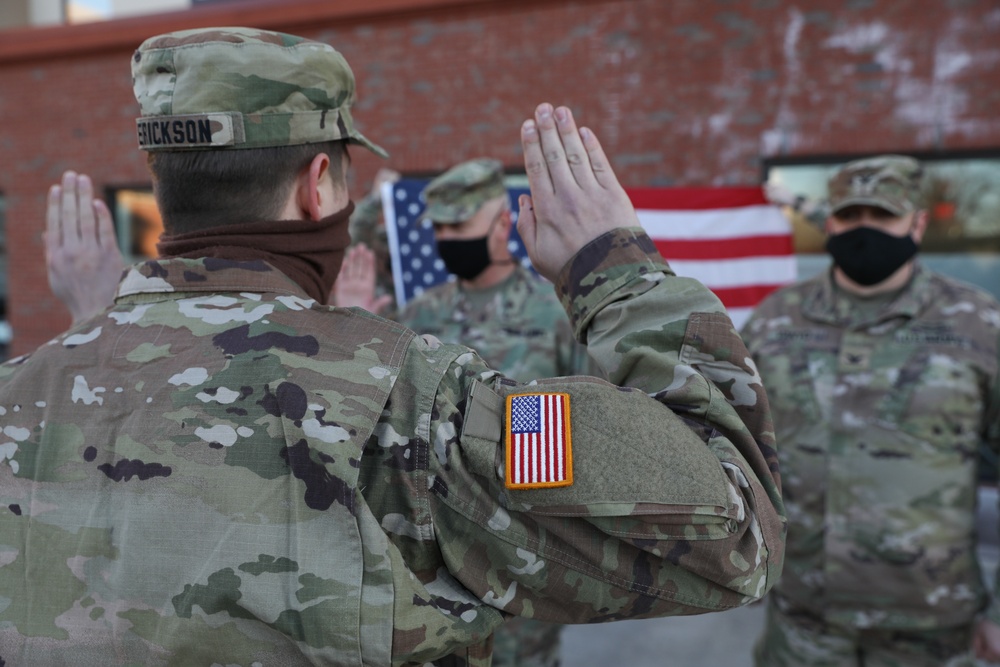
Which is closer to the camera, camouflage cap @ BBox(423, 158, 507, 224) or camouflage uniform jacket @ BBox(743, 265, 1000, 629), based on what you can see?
camouflage uniform jacket @ BBox(743, 265, 1000, 629)

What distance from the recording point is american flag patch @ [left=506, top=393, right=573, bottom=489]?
0.86 meters

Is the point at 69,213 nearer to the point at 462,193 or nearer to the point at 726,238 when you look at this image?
the point at 462,193

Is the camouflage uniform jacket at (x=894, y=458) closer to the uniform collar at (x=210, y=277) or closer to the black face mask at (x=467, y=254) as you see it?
the black face mask at (x=467, y=254)

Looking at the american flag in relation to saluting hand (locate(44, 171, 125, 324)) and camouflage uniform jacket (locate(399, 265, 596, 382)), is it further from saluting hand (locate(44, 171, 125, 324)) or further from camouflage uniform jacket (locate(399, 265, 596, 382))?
saluting hand (locate(44, 171, 125, 324))

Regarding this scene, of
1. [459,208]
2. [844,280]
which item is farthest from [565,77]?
[844,280]

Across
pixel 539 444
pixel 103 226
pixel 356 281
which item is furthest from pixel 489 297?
pixel 539 444

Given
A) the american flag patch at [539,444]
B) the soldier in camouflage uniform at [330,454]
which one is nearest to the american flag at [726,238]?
the soldier in camouflage uniform at [330,454]

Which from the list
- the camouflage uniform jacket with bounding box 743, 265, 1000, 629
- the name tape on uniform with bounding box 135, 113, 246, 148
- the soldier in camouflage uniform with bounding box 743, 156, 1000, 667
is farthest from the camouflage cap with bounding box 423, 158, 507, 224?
the name tape on uniform with bounding box 135, 113, 246, 148

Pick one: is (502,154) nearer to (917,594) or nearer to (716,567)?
(917,594)

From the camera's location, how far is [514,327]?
2820mm

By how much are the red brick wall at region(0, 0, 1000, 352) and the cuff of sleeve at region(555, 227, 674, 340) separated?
4328 millimetres

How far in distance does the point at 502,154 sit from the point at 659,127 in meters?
1.14

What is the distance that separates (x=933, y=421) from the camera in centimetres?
235

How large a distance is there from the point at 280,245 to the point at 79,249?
69 centimetres
